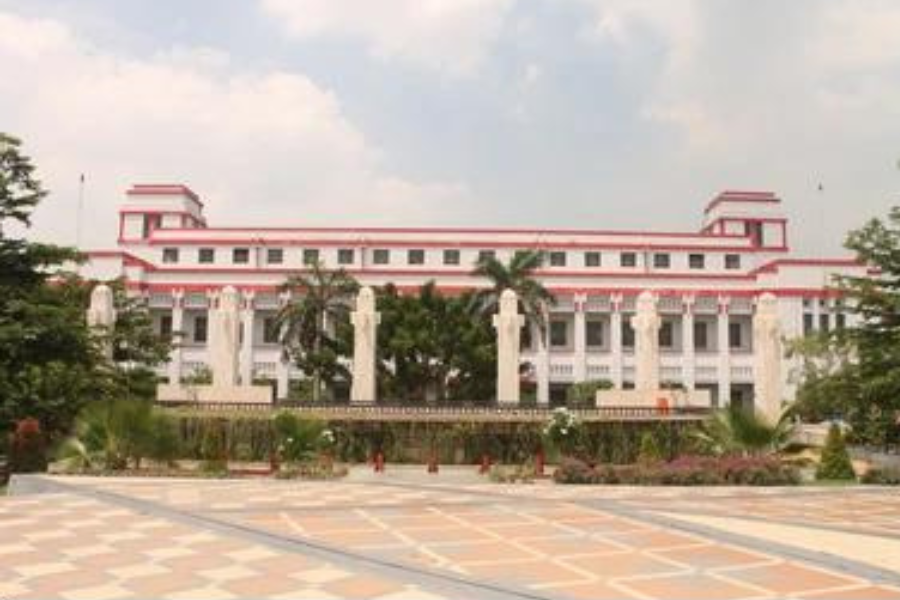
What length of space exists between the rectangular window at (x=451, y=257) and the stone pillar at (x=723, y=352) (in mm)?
16682

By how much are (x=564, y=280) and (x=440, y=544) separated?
4667 centimetres

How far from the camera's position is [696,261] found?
62.6 meters

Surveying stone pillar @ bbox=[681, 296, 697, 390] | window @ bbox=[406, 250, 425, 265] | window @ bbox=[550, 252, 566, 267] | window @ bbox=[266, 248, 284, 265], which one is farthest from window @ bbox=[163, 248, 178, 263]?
stone pillar @ bbox=[681, 296, 697, 390]

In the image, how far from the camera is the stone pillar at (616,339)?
5741 cm

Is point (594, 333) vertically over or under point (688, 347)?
over

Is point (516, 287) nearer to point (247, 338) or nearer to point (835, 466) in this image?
point (247, 338)

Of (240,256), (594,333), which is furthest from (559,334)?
(240,256)

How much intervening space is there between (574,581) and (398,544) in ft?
9.81

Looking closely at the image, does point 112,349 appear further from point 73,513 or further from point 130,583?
point 130,583

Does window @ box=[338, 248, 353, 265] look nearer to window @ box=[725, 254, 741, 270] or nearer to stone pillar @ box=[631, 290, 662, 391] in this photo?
window @ box=[725, 254, 741, 270]

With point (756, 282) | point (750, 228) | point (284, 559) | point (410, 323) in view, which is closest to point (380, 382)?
point (410, 323)

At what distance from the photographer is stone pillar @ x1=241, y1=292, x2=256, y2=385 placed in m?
57.5

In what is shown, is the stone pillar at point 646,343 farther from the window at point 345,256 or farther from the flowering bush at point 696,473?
the window at point 345,256

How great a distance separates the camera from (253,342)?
192 ft
